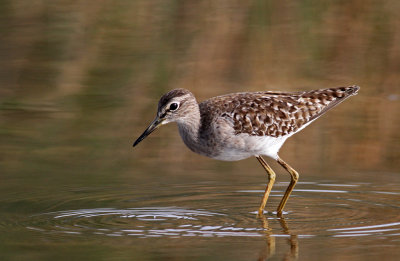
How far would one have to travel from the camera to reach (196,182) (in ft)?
38.8

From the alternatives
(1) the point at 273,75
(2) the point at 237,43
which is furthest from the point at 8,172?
(2) the point at 237,43

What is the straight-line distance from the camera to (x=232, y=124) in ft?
36.1

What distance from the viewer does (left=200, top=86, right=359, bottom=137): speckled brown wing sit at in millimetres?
11117

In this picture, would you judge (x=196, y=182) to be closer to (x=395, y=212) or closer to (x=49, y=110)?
(x=395, y=212)

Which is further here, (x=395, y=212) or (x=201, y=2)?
(x=201, y=2)

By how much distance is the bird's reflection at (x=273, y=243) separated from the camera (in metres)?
8.88

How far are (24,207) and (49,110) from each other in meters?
5.23

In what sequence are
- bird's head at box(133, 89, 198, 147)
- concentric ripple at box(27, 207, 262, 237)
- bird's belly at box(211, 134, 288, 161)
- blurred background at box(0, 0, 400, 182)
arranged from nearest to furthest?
concentric ripple at box(27, 207, 262, 237)
bird's belly at box(211, 134, 288, 161)
bird's head at box(133, 89, 198, 147)
blurred background at box(0, 0, 400, 182)

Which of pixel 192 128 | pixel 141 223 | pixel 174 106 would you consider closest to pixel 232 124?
pixel 192 128

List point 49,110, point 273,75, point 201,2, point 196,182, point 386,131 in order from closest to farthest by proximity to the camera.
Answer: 1. point 196,182
2. point 386,131
3. point 49,110
4. point 273,75
5. point 201,2

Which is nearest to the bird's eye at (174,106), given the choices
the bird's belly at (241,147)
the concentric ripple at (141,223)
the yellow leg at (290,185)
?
the bird's belly at (241,147)

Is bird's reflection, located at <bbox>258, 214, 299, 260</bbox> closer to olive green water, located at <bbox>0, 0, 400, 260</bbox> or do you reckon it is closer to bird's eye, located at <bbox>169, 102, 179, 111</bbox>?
olive green water, located at <bbox>0, 0, 400, 260</bbox>

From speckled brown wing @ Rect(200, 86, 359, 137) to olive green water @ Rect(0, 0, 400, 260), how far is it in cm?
78

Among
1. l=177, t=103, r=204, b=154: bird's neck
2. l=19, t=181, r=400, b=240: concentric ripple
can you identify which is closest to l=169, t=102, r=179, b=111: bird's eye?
l=177, t=103, r=204, b=154: bird's neck
